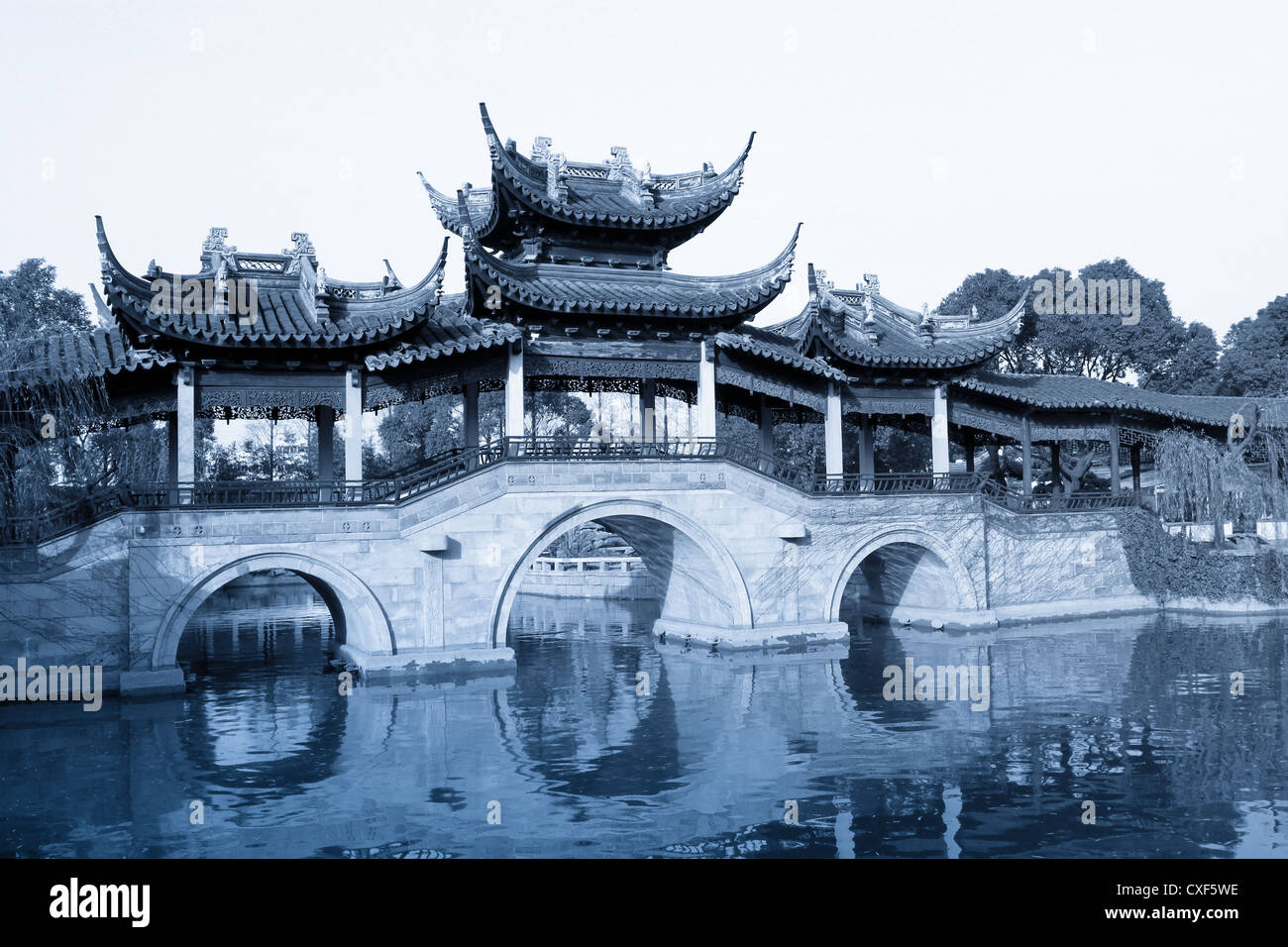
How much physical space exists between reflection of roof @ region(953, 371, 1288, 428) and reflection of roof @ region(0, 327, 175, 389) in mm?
14856

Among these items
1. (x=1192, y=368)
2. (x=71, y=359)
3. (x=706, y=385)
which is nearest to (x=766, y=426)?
(x=706, y=385)

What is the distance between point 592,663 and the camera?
683 inches

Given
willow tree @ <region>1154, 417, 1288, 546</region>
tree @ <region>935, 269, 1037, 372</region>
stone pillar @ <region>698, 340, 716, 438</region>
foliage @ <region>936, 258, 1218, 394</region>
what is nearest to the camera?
stone pillar @ <region>698, 340, 716, 438</region>

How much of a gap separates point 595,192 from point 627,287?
2402 mm

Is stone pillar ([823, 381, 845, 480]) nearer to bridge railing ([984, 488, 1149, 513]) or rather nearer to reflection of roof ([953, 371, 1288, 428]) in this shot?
reflection of roof ([953, 371, 1288, 428])

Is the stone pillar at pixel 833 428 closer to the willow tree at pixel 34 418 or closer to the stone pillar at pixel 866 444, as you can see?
the stone pillar at pixel 866 444

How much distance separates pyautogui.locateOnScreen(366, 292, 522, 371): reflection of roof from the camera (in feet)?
50.3

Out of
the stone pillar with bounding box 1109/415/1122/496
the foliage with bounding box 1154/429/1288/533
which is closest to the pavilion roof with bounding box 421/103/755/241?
the stone pillar with bounding box 1109/415/1122/496

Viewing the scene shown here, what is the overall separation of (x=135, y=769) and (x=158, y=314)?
652 centimetres

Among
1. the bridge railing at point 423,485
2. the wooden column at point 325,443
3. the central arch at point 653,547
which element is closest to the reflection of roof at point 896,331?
the bridge railing at point 423,485

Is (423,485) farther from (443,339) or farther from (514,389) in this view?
(443,339)

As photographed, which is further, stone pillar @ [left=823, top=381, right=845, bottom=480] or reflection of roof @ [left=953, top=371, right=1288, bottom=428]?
reflection of roof @ [left=953, top=371, right=1288, bottom=428]

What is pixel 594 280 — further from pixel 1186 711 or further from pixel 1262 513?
→ pixel 1262 513
